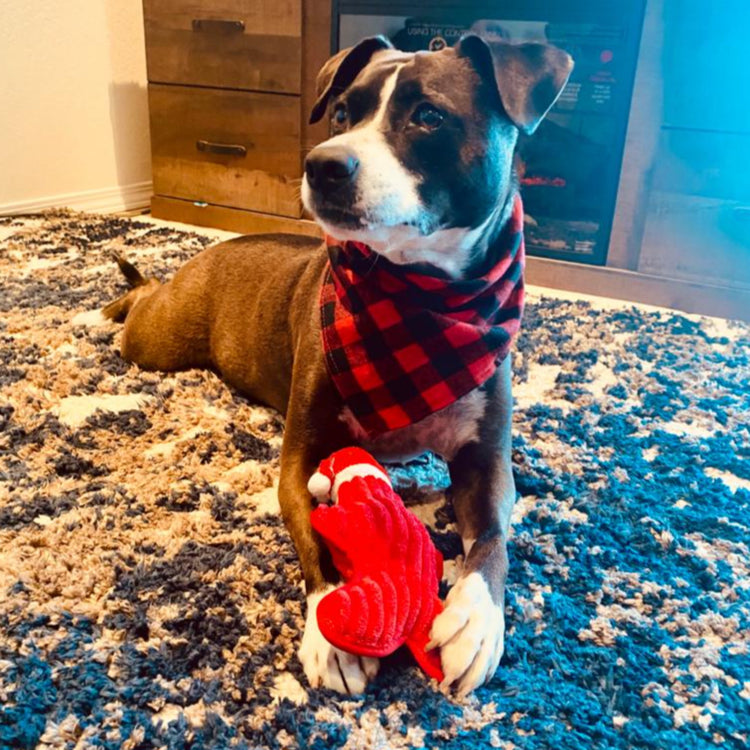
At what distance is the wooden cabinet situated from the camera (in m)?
3.23

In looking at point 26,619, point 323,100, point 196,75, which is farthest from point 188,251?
point 26,619

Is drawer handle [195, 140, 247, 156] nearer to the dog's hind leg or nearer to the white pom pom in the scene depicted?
the dog's hind leg

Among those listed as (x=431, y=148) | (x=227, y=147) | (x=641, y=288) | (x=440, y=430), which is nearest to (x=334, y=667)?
(x=440, y=430)

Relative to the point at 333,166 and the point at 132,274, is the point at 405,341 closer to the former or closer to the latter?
the point at 333,166

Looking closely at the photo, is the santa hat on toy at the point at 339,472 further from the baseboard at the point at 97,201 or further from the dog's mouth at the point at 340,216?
the baseboard at the point at 97,201

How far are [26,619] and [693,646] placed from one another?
0.97m

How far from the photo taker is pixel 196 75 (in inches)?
138

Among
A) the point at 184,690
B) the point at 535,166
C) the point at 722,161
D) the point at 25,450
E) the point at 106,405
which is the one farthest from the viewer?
the point at 535,166

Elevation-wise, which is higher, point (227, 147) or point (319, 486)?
point (227, 147)

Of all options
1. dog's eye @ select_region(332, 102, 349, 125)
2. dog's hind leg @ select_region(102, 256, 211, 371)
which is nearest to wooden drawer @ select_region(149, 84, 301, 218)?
dog's hind leg @ select_region(102, 256, 211, 371)

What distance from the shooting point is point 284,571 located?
1.23m

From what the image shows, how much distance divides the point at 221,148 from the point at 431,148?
2.48 metres

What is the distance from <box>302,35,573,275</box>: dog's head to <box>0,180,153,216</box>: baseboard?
2.80 metres

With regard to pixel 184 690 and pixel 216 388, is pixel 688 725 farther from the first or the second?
pixel 216 388
